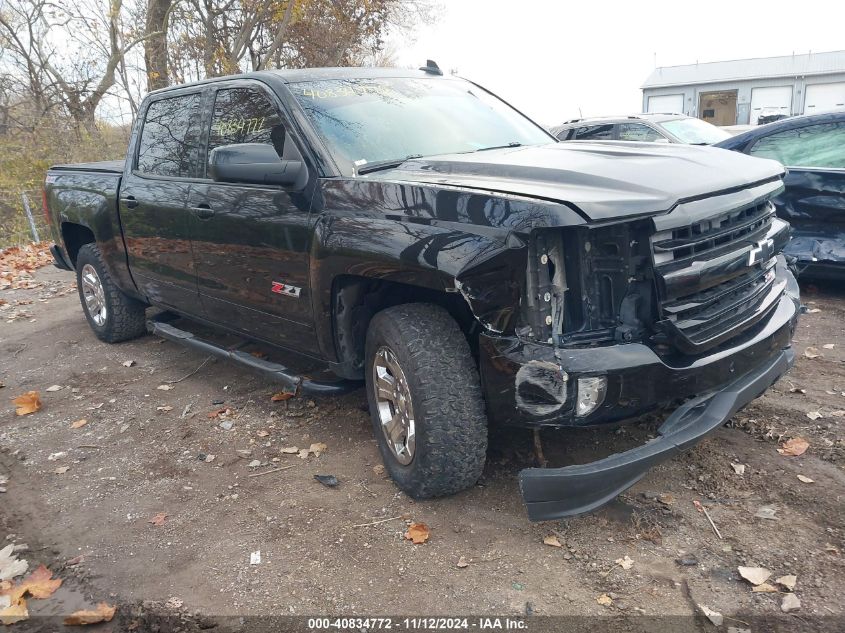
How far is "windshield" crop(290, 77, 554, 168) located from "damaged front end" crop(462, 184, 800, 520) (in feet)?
4.48

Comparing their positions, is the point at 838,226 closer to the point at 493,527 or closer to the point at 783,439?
the point at 783,439

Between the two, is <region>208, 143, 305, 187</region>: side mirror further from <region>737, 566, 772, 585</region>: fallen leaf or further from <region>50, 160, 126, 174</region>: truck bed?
<region>737, 566, 772, 585</region>: fallen leaf

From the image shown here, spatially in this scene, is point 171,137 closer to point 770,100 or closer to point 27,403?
point 27,403

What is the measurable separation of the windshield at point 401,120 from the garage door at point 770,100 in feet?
121

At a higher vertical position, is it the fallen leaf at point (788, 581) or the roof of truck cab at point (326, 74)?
the roof of truck cab at point (326, 74)

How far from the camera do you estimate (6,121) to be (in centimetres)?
1797

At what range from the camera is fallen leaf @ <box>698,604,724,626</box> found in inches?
94.0

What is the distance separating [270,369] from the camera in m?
4.04

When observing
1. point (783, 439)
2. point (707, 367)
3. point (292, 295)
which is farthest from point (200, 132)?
point (783, 439)

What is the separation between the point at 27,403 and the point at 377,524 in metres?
3.18

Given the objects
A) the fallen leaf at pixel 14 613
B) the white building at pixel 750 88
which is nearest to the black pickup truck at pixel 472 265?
the fallen leaf at pixel 14 613

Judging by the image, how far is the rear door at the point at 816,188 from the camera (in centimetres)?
568

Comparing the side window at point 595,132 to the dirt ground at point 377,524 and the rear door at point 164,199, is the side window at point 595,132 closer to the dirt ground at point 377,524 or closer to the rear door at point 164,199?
the dirt ground at point 377,524

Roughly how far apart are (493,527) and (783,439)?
5.43ft
